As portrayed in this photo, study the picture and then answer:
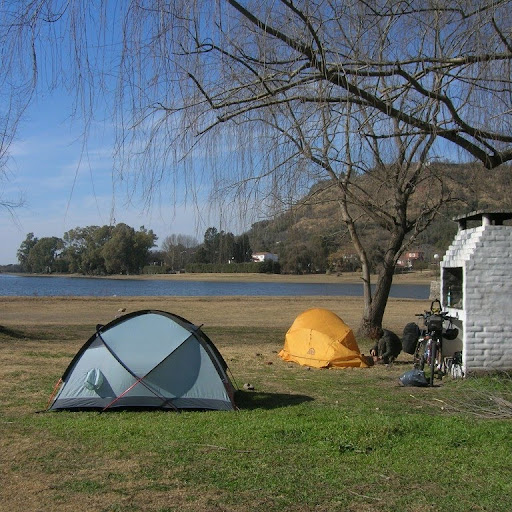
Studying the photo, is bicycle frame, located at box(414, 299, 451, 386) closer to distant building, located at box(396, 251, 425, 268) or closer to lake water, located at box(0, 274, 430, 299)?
distant building, located at box(396, 251, 425, 268)

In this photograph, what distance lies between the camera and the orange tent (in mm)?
13500

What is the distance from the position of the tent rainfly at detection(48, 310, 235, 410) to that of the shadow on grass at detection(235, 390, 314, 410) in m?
0.41

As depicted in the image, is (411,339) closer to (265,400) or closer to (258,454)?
(265,400)

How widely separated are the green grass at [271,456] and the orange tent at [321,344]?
4117mm

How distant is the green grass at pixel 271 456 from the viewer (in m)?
4.80

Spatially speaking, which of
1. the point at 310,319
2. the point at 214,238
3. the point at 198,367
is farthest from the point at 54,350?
the point at 214,238

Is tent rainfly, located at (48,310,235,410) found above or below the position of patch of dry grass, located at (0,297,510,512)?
above

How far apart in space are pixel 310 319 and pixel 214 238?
917 centimetres

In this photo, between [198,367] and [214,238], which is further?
[198,367]

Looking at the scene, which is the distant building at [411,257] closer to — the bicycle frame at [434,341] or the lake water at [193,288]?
the bicycle frame at [434,341]

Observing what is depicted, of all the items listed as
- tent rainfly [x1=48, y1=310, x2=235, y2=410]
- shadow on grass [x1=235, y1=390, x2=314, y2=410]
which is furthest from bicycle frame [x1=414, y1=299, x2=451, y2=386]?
tent rainfly [x1=48, y1=310, x2=235, y2=410]

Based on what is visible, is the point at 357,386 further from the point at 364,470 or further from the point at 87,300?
the point at 87,300

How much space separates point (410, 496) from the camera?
480cm

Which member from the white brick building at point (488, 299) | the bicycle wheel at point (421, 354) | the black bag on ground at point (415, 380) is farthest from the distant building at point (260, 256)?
the white brick building at point (488, 299)
